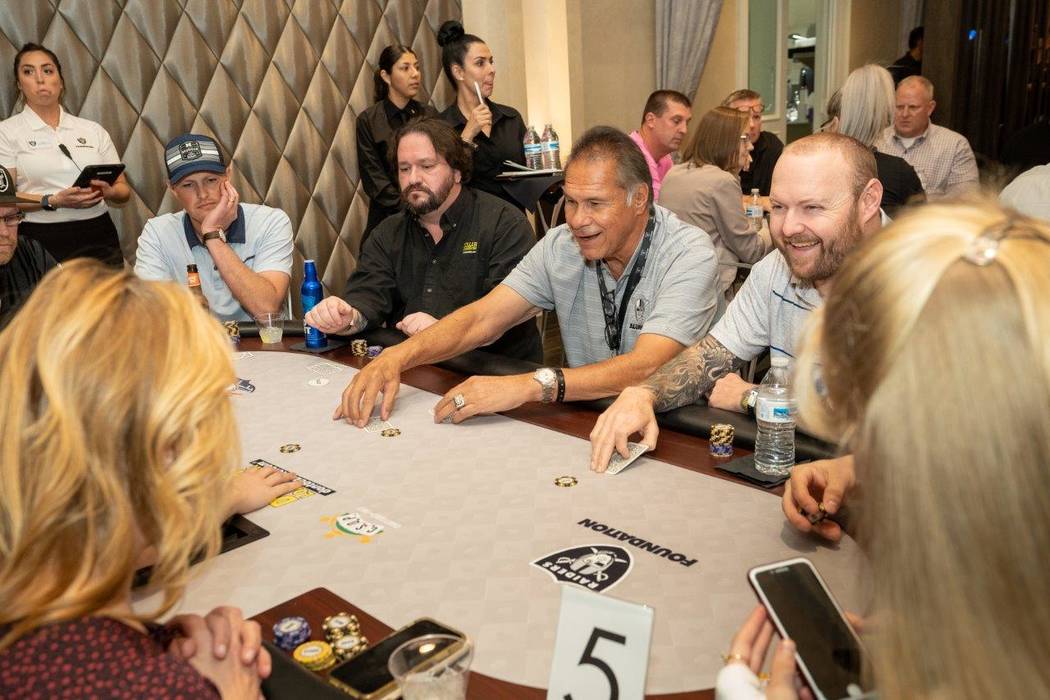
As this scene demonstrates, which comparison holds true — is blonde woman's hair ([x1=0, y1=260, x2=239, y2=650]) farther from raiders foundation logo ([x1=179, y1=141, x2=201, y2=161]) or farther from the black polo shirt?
the black polo shirt

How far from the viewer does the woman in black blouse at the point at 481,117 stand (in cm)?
452

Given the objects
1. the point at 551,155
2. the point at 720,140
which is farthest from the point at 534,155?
the point at 720,140

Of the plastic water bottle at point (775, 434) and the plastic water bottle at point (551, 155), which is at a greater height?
the plastic water bottle at point (551, 155)

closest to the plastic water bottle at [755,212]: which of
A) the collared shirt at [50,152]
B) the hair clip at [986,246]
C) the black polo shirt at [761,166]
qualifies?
the black polo shirt at [761,166]

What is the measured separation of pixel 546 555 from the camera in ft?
4.28

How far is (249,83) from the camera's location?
4.27 metres

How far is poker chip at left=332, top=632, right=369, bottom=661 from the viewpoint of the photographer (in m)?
1.10

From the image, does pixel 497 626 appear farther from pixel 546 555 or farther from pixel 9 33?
pixel 9 33

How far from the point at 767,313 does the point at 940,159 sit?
2.80 metres

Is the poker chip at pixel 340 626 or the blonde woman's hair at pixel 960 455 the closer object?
the blonde woman's hair at pixel 960 455

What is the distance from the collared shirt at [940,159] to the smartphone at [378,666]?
13.1 feet

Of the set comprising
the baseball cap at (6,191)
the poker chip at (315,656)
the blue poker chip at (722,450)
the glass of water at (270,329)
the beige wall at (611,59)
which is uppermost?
the beige wall at (611,59)

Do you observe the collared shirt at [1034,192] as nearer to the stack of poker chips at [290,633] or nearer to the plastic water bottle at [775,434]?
the plastic water bottle at [775,434]

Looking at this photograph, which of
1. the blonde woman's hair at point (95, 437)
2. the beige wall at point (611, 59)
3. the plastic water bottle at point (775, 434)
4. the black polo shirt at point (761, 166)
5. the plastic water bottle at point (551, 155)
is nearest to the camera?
the blonde woman's hair at point (95, 437)
